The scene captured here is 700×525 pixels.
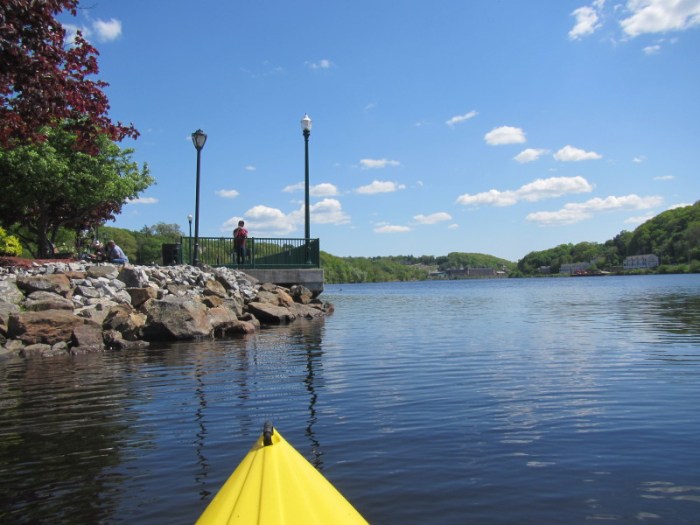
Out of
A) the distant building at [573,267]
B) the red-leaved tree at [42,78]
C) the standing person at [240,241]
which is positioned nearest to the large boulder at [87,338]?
the red-leaved tree at [42,78]

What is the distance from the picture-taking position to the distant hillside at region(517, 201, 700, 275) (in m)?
130

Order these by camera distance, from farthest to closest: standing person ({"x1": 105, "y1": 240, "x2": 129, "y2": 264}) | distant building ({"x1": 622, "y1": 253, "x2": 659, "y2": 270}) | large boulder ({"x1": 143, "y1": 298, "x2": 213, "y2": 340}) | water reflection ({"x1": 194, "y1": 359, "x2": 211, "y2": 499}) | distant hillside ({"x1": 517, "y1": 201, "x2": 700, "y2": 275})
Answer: distant building ({"x1": 622, "y1": 253, "x2": 659, "y2": 270}) → distant hillside ({"x1": 517, "y1": 201, "x2": 700, "y2": 275}) → standing person ({"x1": 105, "y1": 240, "x2": 129, "y2": 264}) → large boulder ({"x1": 143, "y1": 298, "x2": 213, "y2": 340}) → water reflection ({"x1": 194, "y1": 359, "x2": 211, "y2": 499})

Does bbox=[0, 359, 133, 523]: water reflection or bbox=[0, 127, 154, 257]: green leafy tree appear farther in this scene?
bbox=[0, 127, 154, 257]: green leafy tree

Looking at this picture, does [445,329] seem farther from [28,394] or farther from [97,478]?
[97,478]

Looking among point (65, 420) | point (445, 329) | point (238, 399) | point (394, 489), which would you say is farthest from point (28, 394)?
point (445, 329)

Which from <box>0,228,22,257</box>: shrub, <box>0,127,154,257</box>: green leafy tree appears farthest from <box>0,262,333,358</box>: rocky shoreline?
<box>0,127,154,257</box>: green leafy tree

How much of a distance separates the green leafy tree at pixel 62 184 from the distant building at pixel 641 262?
5522 inches

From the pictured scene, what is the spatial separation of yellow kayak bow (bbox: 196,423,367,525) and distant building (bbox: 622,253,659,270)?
156 m

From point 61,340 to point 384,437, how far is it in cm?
1032

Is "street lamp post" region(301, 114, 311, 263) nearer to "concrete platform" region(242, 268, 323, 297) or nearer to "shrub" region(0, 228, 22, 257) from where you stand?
"concrete platform" region(242, 268, 323, 297)

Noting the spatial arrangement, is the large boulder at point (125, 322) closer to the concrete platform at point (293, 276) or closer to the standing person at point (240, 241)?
the standing person at point (240, 241)

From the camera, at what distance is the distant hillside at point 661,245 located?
130 metres

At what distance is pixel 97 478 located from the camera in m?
4.92

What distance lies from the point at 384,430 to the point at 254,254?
21527 mm
